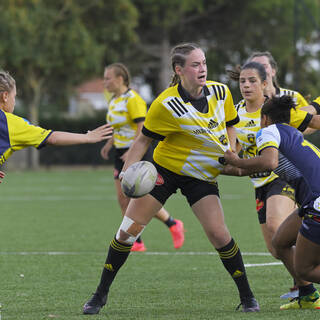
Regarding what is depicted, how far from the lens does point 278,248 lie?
650 centimetres

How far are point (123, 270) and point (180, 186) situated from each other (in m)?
2.64

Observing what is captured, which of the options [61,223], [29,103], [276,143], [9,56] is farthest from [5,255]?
[29,103]

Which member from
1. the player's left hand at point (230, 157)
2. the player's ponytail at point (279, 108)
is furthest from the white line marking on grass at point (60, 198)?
the player's ponytail at point (279, 108)

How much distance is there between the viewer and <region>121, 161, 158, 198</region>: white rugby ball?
242 inches

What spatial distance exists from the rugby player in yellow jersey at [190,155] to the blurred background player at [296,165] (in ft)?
0.97

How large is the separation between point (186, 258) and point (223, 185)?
48.0 ft

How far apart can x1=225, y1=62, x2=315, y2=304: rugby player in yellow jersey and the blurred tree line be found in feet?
78.4

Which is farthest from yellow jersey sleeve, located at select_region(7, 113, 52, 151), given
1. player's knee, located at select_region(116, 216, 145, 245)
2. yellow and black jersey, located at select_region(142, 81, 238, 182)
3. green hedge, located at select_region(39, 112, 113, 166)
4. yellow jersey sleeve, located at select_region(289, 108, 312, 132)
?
green hedge, located at select_region(39, 112, 113, 166)

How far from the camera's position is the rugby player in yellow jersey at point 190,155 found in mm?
6324

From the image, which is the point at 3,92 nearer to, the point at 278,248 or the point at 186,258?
the point at 278,248

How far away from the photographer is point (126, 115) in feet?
35.6

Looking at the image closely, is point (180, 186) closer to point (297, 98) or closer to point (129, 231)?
point (129, 231)

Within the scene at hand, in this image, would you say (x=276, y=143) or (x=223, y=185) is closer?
(x=276, y=143)

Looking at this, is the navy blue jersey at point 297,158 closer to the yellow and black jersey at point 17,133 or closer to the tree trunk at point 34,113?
the yellow and black jersey at point 17,133
